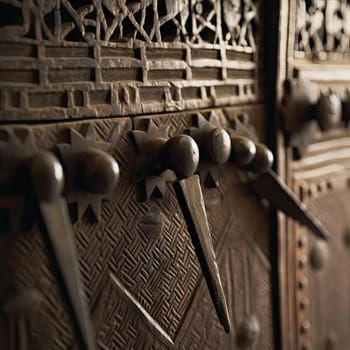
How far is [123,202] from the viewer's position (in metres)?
0.57

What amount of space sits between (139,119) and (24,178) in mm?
140

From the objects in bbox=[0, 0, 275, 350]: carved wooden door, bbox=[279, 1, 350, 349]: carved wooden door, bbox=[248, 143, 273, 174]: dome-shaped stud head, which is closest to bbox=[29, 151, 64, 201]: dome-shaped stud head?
bbox=[0, 0, 275, 350]: carved wooden door

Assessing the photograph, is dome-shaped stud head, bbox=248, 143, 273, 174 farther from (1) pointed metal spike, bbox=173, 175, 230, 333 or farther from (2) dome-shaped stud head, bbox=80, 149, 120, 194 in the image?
(2) dome-shaped stud head, bbox=80, 149, 120, 194

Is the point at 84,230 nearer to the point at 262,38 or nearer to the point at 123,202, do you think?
the point at 123,202

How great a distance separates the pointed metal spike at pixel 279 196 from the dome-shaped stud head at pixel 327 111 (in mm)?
95

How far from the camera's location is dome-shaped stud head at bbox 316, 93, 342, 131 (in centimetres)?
75

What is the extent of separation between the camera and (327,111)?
751 millimetres

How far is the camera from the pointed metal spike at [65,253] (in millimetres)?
470

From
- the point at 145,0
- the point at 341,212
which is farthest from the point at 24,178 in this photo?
the point at 341,212

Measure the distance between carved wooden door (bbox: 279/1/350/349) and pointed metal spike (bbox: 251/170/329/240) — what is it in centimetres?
4

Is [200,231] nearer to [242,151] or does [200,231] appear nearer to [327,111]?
[242,151]

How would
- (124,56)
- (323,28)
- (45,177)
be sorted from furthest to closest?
(323,28)
(124,56)
(45,177)

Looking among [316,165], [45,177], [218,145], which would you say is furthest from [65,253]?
[316,165]

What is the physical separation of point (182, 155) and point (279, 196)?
8.0 inches
